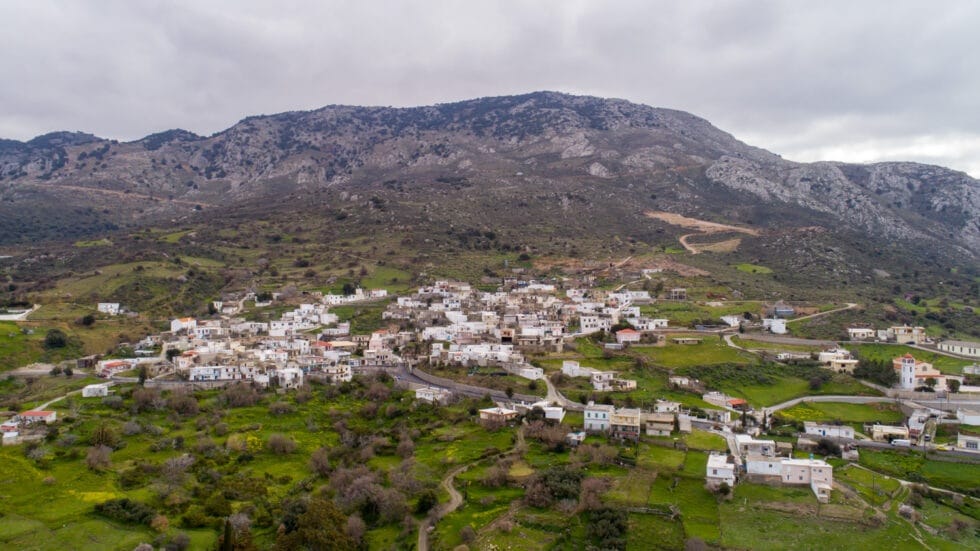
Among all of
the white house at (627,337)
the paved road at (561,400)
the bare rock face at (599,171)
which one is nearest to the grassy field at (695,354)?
the white house at (627,337)

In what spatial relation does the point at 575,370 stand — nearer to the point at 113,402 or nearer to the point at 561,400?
the point at 561,400

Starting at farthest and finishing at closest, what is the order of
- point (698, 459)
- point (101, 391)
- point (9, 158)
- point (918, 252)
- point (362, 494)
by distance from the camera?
point (9, 158) < point (918, 252) < point (101, 391) < point (698, 459) < point (362, 494)

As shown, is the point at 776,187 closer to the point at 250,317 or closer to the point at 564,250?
the point at 564,250

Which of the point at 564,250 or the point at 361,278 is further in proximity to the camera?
the point at 564,250

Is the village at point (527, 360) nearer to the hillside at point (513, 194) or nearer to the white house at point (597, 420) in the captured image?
the white house at point (597, 420)

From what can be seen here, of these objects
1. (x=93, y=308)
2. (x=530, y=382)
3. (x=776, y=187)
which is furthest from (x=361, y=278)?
(x=776, y=187)

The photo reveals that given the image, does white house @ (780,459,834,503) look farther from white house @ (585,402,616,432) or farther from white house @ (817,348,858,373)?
white house @ (817,348,858,373)
